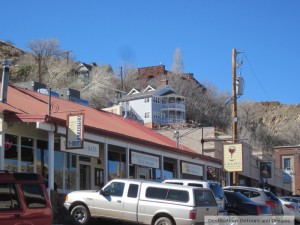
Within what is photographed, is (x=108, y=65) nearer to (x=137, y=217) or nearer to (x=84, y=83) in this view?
(x=84, y=83)

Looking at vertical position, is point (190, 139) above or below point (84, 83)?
below

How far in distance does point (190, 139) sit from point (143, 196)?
2516cm

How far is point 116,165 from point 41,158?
6.21 metres

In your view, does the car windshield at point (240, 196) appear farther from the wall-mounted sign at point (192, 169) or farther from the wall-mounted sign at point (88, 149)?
the wall-mounted sign at point (192, 169)

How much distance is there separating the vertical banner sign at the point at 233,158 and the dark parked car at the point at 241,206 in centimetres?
953

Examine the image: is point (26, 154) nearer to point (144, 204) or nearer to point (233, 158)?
point (144, 204)

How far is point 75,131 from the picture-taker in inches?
796

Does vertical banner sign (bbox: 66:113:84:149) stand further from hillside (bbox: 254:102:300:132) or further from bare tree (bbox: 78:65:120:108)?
hillside (bbox: 254:102:300:132)

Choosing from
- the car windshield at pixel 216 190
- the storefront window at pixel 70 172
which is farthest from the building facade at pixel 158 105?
the car windshield at pixel 216 190

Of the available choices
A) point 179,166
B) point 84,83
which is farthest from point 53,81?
point 179,166

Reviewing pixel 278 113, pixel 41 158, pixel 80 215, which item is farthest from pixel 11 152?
pixel 278 113

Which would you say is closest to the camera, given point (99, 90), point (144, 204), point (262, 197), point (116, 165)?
point (144, 204)

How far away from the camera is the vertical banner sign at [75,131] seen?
20078 mm

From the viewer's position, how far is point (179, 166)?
3108cm
